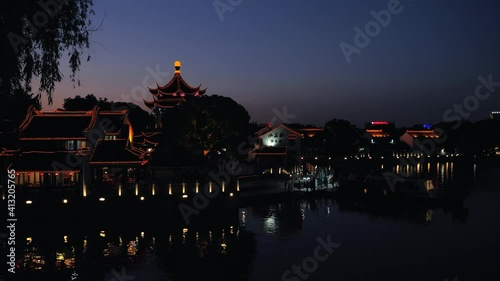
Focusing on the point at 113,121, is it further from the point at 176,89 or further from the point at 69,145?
the point at 176,89

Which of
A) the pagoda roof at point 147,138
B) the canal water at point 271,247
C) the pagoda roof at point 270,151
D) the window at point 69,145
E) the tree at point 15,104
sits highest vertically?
the tree at point 15,104

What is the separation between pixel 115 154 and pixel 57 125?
513cm

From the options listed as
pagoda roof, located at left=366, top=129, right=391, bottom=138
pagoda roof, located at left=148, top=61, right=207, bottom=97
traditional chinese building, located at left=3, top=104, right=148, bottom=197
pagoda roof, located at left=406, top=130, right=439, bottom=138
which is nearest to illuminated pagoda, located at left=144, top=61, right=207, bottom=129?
pagoda roof, located at left=148, top=61, right=207, bottom=97

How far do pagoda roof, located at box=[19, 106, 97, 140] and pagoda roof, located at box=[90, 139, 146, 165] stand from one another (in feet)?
5.39

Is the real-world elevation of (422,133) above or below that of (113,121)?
above

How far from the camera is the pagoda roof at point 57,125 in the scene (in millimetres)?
35344

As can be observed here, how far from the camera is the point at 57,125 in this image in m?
36.4

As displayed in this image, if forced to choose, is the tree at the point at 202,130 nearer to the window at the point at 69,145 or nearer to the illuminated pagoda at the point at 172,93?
the window at the point at 69,145

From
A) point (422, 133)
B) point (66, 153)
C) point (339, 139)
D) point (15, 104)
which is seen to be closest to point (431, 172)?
point (339, 139)

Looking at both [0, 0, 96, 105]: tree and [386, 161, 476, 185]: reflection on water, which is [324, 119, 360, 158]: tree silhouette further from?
[0, 0, 96, 105]: tree

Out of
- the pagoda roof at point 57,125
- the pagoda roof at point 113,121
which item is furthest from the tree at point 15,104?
the pagoda roof at point 113,121

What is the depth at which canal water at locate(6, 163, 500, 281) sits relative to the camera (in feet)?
80.1

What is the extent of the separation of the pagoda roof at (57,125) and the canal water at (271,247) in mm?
7318

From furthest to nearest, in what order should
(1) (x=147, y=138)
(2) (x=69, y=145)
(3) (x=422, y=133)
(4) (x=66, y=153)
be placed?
(3) (x=422, y=133), (1) (x=147, y=138), (2) (x=69, y=145), (4) (x=66, y=153)
